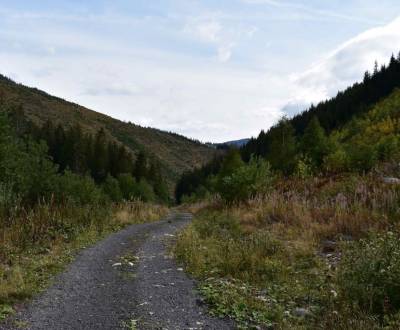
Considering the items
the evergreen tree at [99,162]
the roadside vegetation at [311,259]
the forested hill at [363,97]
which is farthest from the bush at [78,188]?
the forested hill at [363,97]

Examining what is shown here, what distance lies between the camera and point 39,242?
35.4 feet

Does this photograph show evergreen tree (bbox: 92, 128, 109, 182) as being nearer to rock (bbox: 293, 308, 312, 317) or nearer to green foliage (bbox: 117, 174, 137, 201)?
green foliage (bbox: 117, 174, 137, 201)

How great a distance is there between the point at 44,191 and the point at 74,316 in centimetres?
2279

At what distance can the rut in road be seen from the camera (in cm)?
535

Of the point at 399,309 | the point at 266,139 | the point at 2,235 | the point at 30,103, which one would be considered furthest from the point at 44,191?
the point at 30,103

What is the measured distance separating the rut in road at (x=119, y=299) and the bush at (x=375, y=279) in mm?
1665

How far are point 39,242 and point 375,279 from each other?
8124 mm

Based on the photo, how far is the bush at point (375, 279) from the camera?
17.4ft

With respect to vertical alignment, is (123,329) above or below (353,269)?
below

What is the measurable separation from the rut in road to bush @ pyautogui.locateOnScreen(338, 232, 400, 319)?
1.66 meters

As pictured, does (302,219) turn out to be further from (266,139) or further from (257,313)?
(266,139)

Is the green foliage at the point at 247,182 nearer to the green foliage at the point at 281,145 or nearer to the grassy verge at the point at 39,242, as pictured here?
the grassy verge at the point at 39,242

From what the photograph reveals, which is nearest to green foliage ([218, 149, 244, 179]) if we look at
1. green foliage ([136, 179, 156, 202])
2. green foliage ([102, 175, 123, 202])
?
green foliage ([102, 175, 123, 202])

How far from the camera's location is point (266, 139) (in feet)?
386
